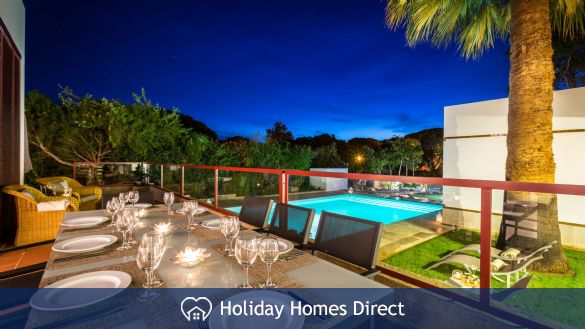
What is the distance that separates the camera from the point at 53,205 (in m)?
4.00

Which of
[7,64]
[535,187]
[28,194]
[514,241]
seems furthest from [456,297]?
[7,64]

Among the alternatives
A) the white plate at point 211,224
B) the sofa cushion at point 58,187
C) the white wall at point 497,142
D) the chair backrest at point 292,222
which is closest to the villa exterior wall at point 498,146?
the white wall at point 497,142

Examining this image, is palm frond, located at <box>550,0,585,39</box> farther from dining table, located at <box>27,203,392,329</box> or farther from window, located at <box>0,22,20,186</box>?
window, located at <box>0,22,20,186</box>

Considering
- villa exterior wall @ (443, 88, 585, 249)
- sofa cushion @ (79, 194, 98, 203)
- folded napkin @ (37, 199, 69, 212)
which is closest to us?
folded napkin @ (37, 199, 69, 212)

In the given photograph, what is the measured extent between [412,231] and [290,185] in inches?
191

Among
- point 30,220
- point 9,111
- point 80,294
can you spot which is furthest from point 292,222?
point 9,111

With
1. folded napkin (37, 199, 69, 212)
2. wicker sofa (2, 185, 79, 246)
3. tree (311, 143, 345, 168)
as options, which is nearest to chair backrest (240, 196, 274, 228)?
folded napkin (37, 199, 69, 212)

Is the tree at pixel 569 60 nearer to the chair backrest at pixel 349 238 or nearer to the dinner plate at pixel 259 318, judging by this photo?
the chair backrest at pixel 349 238

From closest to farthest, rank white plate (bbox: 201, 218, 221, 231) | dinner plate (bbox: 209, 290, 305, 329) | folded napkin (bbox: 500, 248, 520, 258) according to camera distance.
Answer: dinner plate (bbox: 209, 290, 305, 329) < white plate (bbox: 201, 218, 221, 231) < folded napkin (bbox: 500, 248, 520, 258)

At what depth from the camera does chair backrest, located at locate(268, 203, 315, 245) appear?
2.27 m

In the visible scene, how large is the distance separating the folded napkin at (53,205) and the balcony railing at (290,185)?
204 cm

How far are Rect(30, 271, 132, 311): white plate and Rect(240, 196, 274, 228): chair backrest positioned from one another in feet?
5.22

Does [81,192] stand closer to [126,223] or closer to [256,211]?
[256,211]

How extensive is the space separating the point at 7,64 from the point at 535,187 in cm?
659
